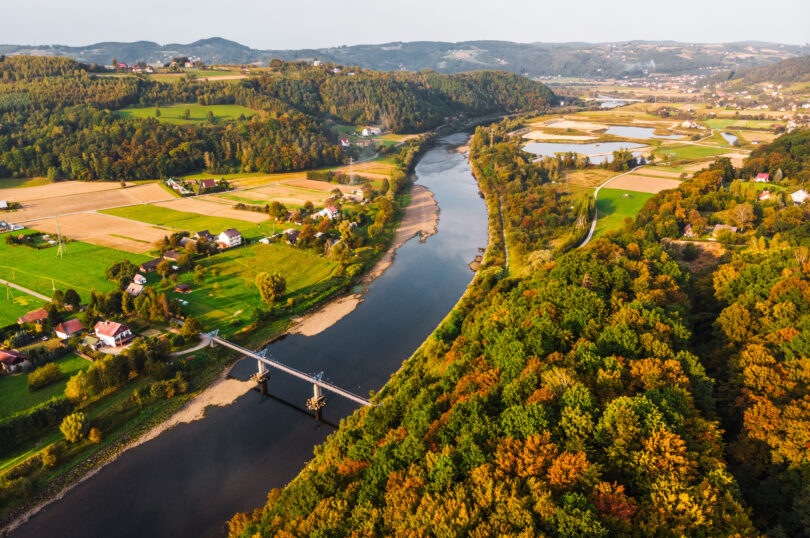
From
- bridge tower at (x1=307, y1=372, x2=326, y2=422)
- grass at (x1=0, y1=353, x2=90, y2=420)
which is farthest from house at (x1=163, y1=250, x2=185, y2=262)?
bridge tower at (x1=307, y1=372, x2=326, y2=422)

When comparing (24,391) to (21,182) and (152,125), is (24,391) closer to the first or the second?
(21,182)

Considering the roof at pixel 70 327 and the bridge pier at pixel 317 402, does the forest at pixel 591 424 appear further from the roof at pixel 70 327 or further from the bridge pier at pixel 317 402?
the roof at pixel 70 327

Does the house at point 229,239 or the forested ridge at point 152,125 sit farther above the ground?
the forested ridge at point 152,125

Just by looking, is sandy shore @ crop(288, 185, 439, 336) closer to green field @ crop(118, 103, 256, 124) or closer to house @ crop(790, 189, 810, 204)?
house @ crop(790, 189, 810, 204)

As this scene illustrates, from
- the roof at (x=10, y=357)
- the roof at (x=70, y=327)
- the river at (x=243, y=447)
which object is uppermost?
the roof at (x=70, y=327)

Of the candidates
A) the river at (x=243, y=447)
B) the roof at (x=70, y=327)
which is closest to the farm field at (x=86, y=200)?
the roof at (x=70, y=327)

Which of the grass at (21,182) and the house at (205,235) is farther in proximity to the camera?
the grass at (21,182)

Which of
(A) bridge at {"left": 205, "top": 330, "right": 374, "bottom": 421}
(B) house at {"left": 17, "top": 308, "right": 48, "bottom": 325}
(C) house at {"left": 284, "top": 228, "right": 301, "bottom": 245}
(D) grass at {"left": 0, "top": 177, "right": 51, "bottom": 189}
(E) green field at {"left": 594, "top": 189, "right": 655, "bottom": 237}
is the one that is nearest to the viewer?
(A) bridge at {"left": 205, "top": 330, "right": 374, "bottom": 421}
